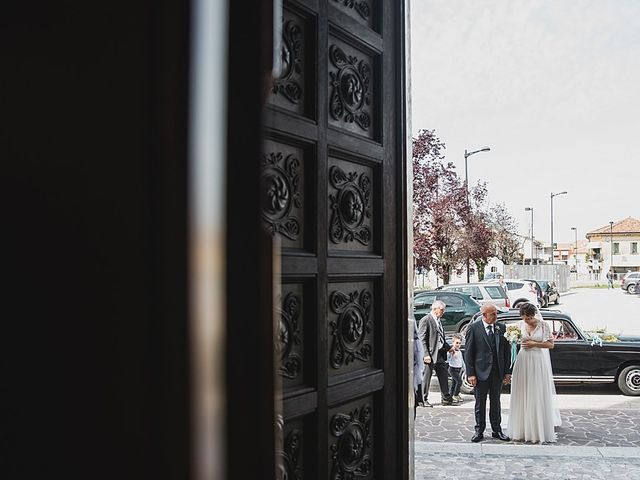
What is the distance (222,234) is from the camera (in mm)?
219

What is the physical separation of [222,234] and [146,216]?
0.03 meters

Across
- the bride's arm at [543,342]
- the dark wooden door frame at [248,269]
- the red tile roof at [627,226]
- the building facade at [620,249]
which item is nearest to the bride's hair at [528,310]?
the bride's arm at [543,342]

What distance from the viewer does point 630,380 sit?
29.0ft

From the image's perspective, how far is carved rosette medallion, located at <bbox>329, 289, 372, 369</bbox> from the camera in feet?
6.72

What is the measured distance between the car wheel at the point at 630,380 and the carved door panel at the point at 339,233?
762 centimetres

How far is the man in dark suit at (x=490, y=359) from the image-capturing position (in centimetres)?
701

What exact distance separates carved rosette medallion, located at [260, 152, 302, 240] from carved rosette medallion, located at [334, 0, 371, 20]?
607mm

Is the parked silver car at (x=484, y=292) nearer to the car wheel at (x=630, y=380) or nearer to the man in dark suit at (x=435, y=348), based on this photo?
the car wheel at (x=630, y=380)

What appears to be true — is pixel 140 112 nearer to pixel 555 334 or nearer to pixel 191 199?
pixel 191 199

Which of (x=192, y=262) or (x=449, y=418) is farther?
(x=449, y=418)

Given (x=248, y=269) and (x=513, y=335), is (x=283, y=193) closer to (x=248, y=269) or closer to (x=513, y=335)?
(x=248, y=269)

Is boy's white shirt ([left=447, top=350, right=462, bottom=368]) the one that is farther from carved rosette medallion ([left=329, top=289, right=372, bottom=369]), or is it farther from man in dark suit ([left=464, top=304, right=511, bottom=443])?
carved rosette medallion ([left=329, top=289, right=372, bottom=369])

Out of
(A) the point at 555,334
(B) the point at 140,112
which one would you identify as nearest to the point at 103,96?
(B) the point at 140,112

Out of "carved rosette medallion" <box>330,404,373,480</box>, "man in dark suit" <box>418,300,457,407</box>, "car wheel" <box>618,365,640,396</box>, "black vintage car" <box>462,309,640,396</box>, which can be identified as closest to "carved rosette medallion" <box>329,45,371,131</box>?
"carved rosette medallion" <box>330,404,373,480</box>
